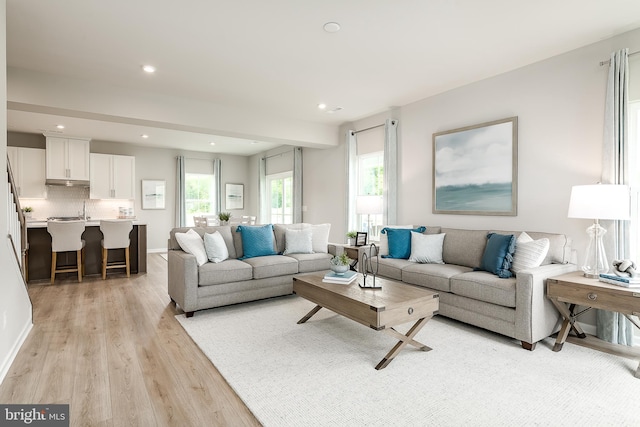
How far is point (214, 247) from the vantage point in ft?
13.2

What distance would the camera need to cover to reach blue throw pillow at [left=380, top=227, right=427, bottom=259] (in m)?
4.29

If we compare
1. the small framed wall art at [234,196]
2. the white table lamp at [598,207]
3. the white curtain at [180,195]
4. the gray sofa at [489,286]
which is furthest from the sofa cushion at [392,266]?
the small framed wall art at [234,196]

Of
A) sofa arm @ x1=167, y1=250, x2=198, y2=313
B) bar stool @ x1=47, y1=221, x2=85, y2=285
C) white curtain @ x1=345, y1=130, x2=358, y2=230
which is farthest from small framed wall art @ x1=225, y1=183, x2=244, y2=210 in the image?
sofa arm @ x1=167, y1=250, x2=198, y2=313

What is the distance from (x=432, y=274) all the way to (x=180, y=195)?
24.3 feet

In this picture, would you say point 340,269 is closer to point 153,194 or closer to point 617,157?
point 617,157

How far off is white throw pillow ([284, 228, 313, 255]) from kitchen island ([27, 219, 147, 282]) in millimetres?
2841

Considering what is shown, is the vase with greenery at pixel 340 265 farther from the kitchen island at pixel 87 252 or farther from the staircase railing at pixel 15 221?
the kitchen island at pixel 87 252

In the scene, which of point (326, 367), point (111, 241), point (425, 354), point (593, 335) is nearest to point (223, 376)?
point (326, 367)

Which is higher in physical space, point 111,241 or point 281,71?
point 281,71

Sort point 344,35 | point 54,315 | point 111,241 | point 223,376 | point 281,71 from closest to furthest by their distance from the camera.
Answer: point 223,376
point 344,35
point 54,315
point 281,71
point 111,241

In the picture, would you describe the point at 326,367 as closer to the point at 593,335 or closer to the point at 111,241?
the point at 593,335

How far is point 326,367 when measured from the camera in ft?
8.16

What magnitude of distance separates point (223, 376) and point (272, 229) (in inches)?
102

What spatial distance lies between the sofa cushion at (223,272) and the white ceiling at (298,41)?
7.29 ft
